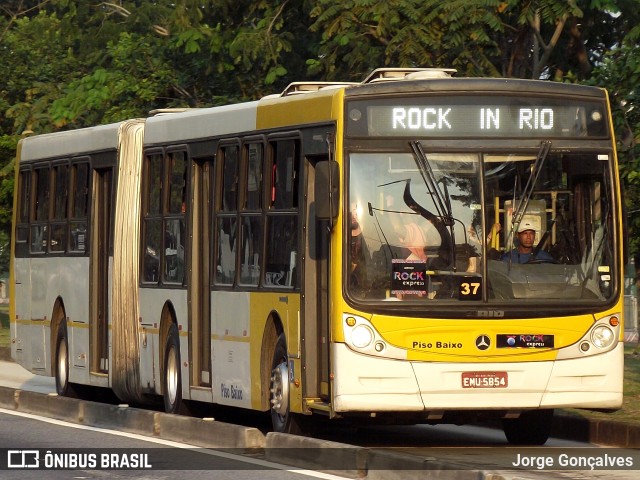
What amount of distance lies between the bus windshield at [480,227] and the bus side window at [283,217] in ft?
3.47

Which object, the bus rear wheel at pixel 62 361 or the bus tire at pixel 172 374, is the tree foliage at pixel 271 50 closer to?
the bus tire at pixel 172 374

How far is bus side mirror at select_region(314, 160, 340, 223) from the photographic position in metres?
13.8

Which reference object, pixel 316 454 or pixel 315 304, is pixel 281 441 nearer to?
pixel 316 454

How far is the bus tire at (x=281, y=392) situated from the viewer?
48.9 feet

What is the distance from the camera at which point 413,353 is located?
1393 cm

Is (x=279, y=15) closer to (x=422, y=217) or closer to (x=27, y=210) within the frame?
(x=27, y=210)

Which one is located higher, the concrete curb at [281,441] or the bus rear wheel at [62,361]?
the bus rear wheel at [62,361]

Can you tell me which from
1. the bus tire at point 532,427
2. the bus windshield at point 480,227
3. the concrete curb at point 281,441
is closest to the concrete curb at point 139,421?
the concrete curb at point 281,441

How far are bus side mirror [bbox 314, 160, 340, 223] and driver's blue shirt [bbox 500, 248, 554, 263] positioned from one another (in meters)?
1.41

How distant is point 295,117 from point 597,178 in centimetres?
255

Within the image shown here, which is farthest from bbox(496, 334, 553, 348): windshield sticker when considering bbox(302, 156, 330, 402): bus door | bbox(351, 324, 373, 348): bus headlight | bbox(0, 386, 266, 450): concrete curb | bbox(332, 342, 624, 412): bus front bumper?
bbox(0, 386, 266, 450): concrete curb

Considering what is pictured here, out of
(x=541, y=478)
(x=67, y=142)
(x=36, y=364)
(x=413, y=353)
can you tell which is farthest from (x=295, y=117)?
(x=36, y=364)

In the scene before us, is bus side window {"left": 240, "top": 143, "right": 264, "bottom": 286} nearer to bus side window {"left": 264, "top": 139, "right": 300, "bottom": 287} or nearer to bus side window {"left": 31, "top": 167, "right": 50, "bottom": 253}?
bus side window {"left": 264, "top": 139, "right": 300, "bottom": 287}

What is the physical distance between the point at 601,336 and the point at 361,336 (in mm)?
1974
